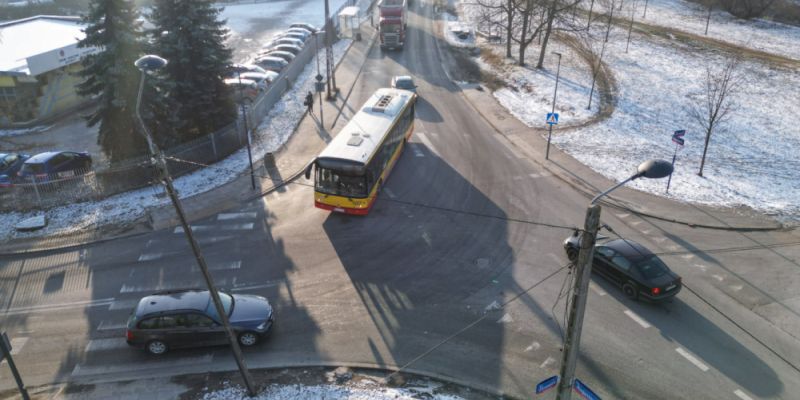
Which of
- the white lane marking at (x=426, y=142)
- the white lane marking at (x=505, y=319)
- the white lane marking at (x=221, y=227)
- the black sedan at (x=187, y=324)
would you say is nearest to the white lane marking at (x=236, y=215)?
the white lane marking at (x=221, y=227)

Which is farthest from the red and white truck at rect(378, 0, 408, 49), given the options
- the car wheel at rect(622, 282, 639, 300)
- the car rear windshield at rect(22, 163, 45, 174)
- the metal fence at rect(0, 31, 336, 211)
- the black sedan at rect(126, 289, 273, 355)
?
the black sedan at rect(126, 289, 273, 355)

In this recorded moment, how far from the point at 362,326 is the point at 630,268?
8.11 metres

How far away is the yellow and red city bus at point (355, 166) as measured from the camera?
62.3 ft

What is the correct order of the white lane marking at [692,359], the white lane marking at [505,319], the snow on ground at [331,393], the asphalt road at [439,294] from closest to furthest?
the snow on ground at [331,393] → the white lane marking at [692,359] → the asphalt road at [439,294] → the white lane marking at [505,319]

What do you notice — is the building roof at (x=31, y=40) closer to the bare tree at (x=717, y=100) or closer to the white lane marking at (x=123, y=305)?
the white lane marking at (x=123, y=305)

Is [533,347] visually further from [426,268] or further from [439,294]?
[426,268]

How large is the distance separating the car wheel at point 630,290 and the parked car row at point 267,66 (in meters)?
20.4

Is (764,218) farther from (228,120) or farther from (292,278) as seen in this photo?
(228,120)

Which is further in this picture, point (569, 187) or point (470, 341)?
point (569, 187)

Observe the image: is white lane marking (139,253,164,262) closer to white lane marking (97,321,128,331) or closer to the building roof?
white lane marking (97,321,128,331)

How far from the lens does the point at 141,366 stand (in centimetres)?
1399

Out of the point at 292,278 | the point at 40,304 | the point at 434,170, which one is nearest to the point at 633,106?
the point at 434,170

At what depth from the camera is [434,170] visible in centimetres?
2436

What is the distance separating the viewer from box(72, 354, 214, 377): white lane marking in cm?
1383
